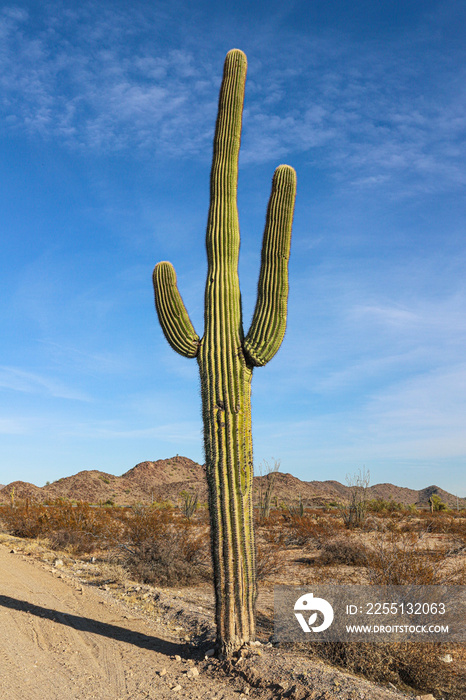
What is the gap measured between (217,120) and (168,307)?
2.80 m

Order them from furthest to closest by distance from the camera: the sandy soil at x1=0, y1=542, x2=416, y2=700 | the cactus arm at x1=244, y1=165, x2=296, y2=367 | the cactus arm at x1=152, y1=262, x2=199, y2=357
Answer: the cactus arm at x1=152, y1=262, x2=199, y2=357 < the cactus arm at x1=244, y1=165, x2=296, y2=367 < the sandy soil at x1=0, y1=542, x2=416, y2=700

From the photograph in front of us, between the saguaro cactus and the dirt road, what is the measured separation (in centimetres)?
77

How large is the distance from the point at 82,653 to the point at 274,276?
516cm

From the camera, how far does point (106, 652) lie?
6414 mm

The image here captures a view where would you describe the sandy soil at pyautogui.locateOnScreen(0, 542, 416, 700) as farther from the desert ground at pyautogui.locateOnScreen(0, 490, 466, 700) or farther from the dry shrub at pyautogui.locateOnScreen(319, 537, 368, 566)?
the dry shrub at pyautogui.locateOnScreen(319, 537, 368, 566)

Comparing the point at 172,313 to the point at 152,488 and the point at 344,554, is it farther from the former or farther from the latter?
the point at 152,488

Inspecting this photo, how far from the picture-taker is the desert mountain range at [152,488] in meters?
51.1

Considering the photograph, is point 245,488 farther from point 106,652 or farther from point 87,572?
point 87,572

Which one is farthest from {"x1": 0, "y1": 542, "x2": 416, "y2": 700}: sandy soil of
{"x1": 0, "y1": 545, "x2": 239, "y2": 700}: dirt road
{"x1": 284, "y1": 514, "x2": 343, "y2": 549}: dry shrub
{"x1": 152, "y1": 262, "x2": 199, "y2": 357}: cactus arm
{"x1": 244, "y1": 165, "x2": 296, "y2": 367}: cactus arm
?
{"x1": 284, "y1": 514, "x2": 343, "y2": 549}: dry shrub

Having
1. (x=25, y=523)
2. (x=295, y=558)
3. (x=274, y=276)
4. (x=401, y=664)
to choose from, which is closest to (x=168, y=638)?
(x=401, y=664)

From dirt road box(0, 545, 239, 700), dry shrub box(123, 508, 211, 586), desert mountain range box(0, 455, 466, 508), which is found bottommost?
dirt road box(0, 545, 239, 700)

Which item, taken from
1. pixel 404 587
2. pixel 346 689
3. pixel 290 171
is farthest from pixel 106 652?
pixel 290 171

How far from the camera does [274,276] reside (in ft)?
22.2

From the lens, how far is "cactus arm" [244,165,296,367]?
646cm
